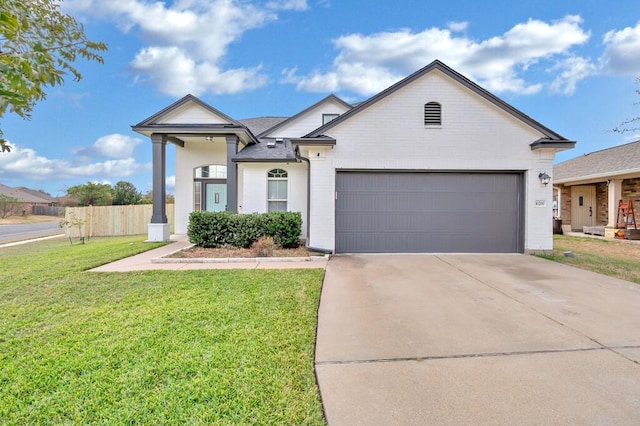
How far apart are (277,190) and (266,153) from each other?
151cm

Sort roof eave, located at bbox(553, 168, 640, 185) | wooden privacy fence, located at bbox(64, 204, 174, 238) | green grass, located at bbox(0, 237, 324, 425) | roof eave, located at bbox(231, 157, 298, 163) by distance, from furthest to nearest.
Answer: wooden privacy fence, located at bbox(64, 204, 174, 238)
roof eave, located at bbox(553, 168, 640, 185)
roof eave, located at bbox(231, 157, 298, 163)
green grass, located at bbox(0, 237, 324, 425)

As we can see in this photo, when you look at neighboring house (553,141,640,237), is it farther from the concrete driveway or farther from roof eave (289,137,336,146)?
roof eave (289,137,336,146)

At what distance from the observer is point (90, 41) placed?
263 cm

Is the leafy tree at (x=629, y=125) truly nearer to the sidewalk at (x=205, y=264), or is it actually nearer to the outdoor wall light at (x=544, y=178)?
the outdoor wall light at (x=544, y=178)

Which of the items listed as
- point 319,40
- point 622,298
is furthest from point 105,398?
point 319,40

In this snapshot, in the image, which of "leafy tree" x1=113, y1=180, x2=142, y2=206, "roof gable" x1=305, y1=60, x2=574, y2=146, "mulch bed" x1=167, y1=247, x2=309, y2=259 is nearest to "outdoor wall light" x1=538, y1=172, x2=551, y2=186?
"roof gable" x1=305, y1=60, x2=574, y2=146

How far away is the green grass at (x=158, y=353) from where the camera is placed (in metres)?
2.16

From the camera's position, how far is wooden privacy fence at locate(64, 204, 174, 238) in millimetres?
16047

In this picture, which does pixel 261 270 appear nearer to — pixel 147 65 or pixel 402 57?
pixel 147 65

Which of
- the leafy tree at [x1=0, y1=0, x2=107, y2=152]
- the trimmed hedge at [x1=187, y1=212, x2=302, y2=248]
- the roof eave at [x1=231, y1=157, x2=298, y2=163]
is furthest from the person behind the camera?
the roof eave at [x1=231, y1=157, x2=298, y2=163]

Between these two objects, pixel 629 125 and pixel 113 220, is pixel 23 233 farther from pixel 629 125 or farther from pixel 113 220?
pixel 629 125

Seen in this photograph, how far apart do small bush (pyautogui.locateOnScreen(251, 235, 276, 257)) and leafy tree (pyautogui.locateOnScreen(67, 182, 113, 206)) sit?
33.3 m

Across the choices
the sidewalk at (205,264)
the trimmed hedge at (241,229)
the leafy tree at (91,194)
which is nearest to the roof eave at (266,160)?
the trimmed hedge at (241,229)

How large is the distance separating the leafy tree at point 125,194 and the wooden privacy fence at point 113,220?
17.9 metres
